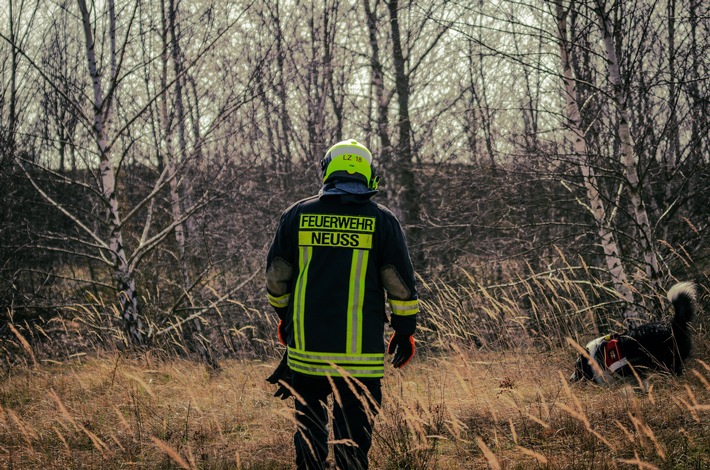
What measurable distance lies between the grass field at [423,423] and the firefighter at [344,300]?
20cm

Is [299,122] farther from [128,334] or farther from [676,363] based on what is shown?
[676,363]

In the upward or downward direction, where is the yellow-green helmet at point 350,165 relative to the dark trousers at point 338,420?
upward

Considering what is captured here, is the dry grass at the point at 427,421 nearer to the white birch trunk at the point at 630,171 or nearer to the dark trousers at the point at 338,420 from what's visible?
the dark trousers at the point at 338,420

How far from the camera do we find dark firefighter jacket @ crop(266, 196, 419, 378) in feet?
9.50

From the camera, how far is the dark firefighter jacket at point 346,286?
2.89m

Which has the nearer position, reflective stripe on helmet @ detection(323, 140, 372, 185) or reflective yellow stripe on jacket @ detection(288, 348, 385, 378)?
reflective yellow stripe on jacket @ detection(288, 348, 385, 378)

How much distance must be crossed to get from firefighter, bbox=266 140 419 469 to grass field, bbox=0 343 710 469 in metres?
0.20

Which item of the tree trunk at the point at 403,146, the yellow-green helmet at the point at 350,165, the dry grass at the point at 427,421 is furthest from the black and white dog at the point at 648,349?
the tree trunk at the point at 403,146

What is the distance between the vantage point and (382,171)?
12.4 meters

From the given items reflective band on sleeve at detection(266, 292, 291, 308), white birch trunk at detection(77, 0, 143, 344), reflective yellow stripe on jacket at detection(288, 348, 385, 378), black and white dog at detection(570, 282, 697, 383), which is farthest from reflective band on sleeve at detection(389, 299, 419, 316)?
white birch trunk at detection(77, 0, 143, 344)

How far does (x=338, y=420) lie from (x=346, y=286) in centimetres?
69

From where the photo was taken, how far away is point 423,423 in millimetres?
3092

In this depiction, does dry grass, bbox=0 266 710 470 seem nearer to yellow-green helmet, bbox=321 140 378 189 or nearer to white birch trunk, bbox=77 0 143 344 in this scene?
white birch trunk, bbox=77 0 143 344

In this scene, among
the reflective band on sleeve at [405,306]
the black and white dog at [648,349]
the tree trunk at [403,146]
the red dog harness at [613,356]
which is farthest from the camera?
the tree trunk at [403,146]
